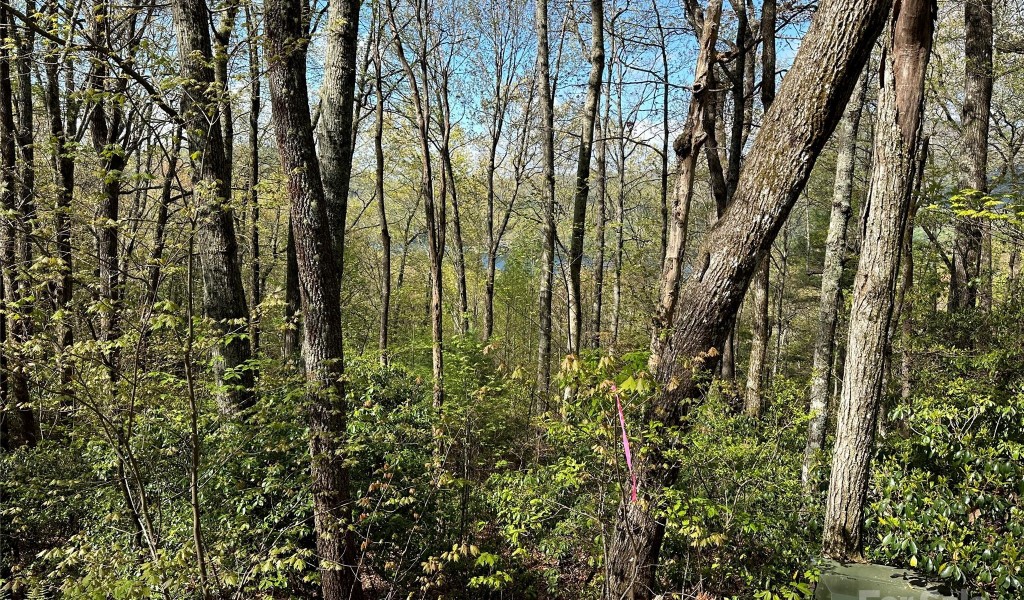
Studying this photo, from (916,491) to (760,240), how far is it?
8.80 ft

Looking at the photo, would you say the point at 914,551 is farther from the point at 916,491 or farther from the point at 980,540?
the point at 916,491

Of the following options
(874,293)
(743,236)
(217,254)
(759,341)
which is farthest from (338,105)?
(759,341)

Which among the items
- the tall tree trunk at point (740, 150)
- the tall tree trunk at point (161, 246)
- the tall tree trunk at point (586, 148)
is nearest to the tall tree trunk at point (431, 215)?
the tall tree trunk at point (586, 148)

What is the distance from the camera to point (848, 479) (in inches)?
153

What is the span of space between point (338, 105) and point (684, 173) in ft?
10.1

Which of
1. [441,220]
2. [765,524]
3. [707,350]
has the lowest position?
[765,524]

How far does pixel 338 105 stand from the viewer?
4.41 meters

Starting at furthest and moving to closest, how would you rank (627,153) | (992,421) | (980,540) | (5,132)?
(627,153)
(5,132)
(992,421)
(980,540)

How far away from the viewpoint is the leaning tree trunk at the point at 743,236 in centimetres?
307

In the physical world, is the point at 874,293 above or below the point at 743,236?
below

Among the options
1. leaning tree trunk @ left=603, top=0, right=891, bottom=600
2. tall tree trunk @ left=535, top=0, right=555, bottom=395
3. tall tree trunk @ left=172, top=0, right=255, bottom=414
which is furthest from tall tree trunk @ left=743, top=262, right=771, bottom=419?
tall tree trunk @ left=172, top=0, right=255, bottom=414

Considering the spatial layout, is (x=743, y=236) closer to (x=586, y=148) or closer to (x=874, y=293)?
(x=874, y=293)

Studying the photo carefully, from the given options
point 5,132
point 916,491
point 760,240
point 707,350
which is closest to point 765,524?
point 916,491

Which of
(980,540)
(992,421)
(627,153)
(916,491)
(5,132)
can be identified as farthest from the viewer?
(627,153)
